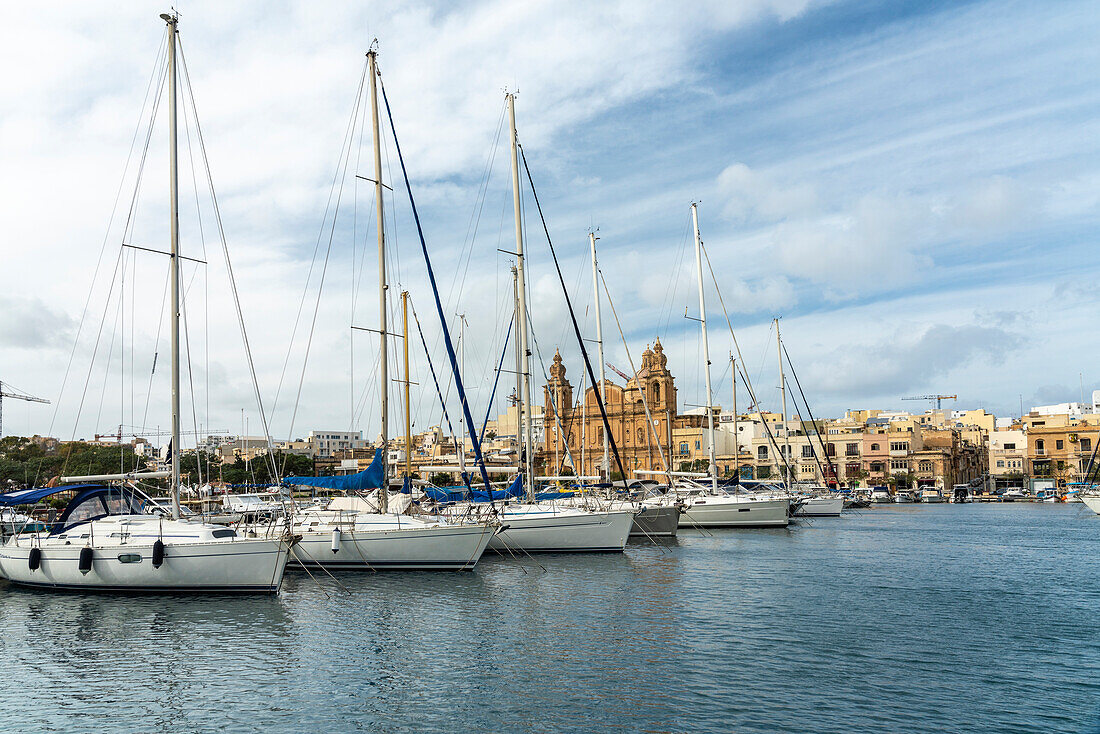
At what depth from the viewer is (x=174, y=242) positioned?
80.9 ft

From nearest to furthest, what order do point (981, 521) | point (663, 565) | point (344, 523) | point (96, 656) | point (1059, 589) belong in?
point (96, 656), point (1059, 589), point (344, 523), point (663, 565), point (981, 521)

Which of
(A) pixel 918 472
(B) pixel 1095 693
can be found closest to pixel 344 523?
(B) pixel 1095 693

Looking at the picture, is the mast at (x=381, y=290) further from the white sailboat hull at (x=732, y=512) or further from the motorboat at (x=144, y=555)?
the white sailboat hull at (x=732, y=512)

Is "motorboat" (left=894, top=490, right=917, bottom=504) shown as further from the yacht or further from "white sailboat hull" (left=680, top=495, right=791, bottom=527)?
the yacht

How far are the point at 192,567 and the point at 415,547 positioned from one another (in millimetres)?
7124

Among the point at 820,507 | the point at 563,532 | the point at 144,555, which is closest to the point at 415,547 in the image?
the point at 563,532

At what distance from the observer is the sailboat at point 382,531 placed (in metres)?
27.1

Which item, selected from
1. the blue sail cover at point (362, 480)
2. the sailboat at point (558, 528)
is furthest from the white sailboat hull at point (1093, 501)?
the blue sail cover at point (362, 480)

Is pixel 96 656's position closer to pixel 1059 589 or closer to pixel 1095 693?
pixel 1095 693

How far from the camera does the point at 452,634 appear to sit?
19.0 m

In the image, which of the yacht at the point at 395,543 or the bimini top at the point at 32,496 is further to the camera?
the yacht at the point at 395,543

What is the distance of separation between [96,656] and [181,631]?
83.9 inches

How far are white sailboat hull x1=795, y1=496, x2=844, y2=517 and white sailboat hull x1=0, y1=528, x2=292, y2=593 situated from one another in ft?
172

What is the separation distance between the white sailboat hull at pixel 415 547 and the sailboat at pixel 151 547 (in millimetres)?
2763
